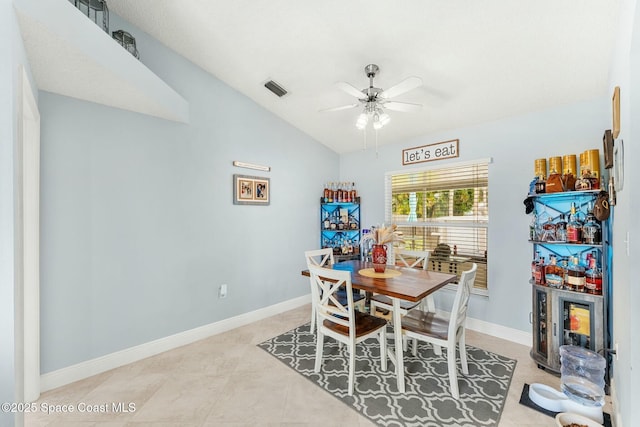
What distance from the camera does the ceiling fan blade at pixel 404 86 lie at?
199 cm

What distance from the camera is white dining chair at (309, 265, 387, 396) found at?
2.10 metres

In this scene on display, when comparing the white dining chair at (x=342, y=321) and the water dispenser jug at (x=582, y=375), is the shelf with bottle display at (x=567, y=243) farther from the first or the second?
the white dining chair at (x=342, y=321)

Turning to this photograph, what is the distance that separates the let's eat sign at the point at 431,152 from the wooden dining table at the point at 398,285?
158cm

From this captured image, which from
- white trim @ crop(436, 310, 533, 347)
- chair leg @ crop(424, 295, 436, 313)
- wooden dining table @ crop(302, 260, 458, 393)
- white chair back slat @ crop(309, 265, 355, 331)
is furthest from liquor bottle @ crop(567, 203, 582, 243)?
white chair back slat @ crop(309, 265, 355, 331)

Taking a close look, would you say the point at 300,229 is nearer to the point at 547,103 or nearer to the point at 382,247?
the point at 382,247

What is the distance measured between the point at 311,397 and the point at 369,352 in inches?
33.0

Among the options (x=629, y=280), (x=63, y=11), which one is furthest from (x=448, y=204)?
(x=63, y=11)

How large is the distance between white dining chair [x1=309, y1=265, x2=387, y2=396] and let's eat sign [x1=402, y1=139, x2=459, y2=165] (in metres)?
2.17

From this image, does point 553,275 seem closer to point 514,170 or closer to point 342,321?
point 514,170

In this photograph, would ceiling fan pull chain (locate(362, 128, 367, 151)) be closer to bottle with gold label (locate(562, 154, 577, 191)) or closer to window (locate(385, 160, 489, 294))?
window (locate(385, 160, 489, 294))

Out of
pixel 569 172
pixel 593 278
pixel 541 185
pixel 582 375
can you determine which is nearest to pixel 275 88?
pixel 541 185

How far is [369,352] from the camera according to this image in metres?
2.72

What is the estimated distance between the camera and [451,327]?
2061mm

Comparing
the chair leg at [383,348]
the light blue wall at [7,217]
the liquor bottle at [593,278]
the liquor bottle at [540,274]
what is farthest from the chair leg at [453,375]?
the light blue wall at [7,217]
